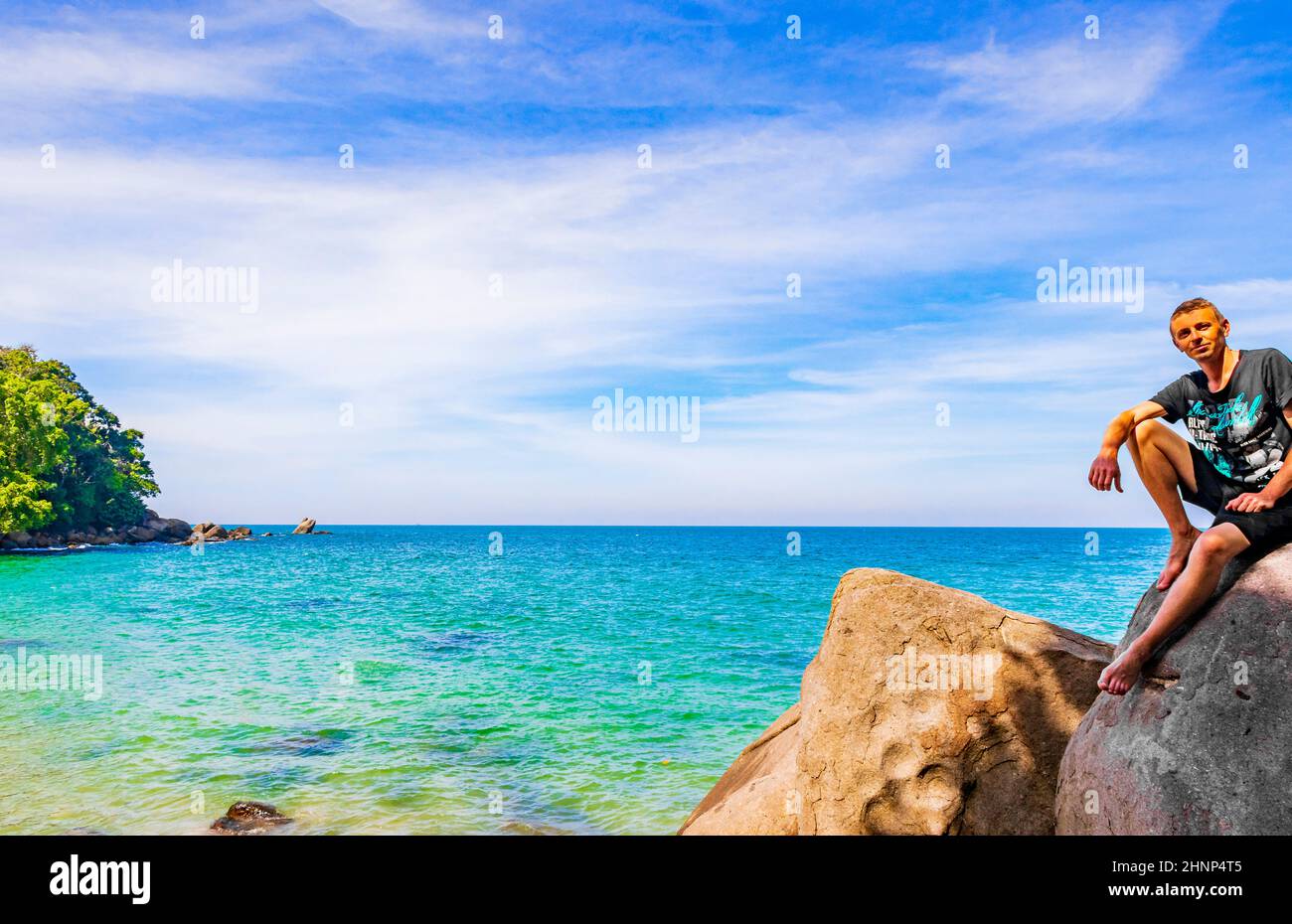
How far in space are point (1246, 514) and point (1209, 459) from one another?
513mm

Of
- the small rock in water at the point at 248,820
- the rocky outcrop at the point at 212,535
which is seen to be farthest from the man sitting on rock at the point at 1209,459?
the rocky outcrop at the point at 212,535

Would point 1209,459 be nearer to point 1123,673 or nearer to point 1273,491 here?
point 1273,491

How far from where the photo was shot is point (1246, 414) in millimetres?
5312

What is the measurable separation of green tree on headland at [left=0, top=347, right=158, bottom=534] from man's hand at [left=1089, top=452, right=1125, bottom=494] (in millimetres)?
81478

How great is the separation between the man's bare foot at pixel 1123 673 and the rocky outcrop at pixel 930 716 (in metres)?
1.42

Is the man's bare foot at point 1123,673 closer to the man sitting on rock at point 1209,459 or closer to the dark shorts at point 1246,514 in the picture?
the man sitting on rock at point 1209,459

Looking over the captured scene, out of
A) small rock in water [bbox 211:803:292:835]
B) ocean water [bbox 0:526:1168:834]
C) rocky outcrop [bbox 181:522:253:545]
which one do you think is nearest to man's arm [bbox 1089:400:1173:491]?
ocean water [bbox 0:526:1168:834]

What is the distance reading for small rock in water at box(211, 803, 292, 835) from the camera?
10930mm

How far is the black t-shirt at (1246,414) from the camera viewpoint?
525 cm

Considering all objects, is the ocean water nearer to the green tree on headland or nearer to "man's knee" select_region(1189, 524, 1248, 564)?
"man's knee" select_region(1189, 524, 1248, 564)
